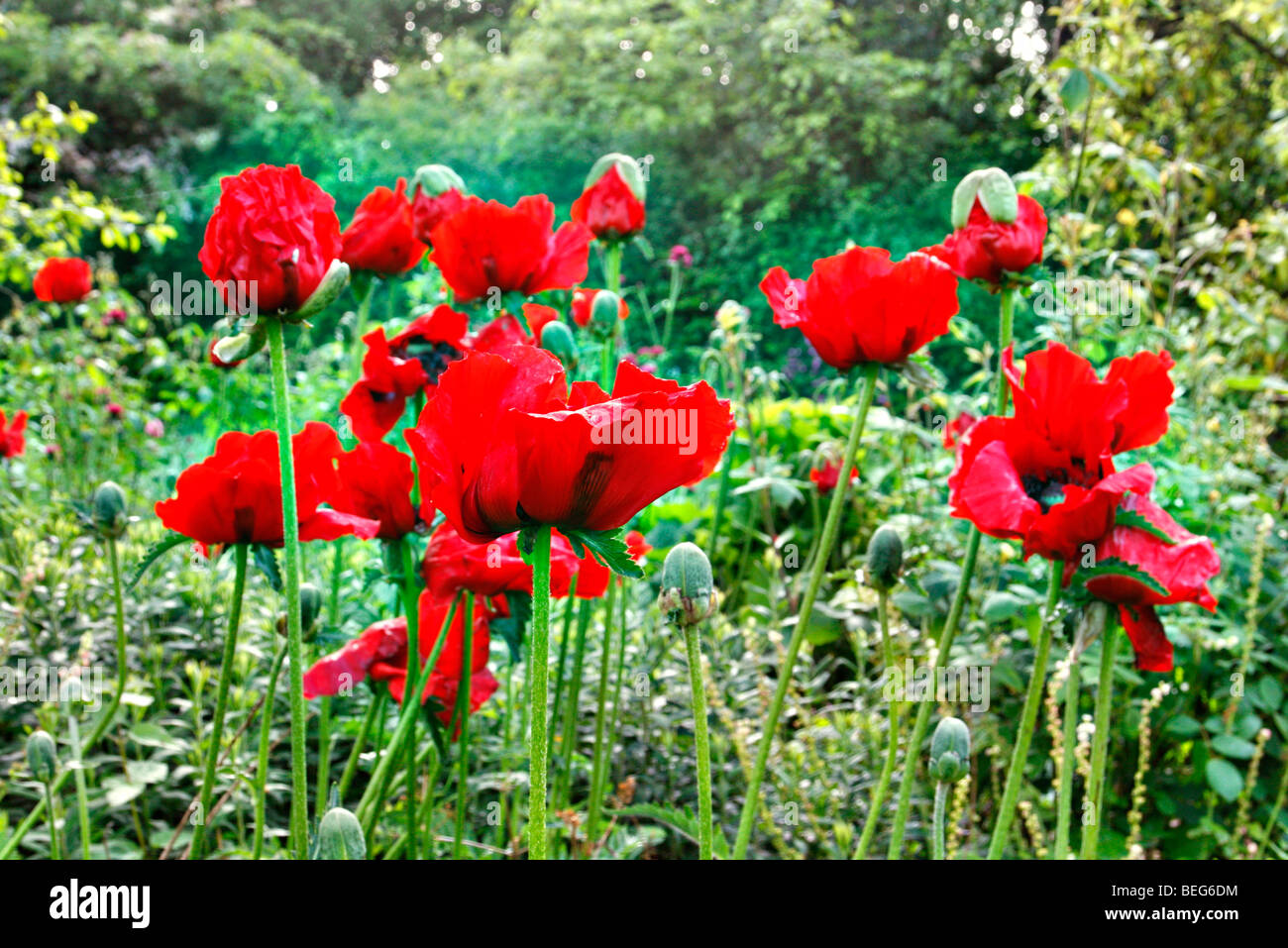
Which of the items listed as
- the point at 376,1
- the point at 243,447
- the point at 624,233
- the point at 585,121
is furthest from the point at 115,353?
the point at 376,1

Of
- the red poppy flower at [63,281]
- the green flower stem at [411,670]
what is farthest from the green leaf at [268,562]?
the red poppy flower at [63,281]

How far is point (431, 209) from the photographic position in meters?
1.29

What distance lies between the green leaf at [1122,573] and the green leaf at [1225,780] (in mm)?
926

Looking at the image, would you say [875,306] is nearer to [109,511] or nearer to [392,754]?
[392,754]

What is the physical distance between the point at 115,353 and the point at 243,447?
410cm

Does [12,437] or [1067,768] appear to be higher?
[12,437]

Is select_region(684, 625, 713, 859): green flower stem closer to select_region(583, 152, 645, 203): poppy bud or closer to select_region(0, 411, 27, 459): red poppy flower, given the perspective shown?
select_region(583, 152, 645, 203): poppy bud

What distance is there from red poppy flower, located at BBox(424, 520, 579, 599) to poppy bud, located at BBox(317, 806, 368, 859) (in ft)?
0.90

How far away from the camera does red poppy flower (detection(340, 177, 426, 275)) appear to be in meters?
1.23

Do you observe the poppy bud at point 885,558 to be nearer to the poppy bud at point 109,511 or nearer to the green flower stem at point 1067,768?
the green flower stem at point 1067,768

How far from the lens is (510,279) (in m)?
1.25

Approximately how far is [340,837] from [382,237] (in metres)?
0.77

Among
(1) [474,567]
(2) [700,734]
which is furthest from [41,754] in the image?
(2) [700,734]

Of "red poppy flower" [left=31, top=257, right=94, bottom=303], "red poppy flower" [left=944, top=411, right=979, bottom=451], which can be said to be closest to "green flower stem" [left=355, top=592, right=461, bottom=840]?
"red poppy flower" [left=944, top=411, right=979, bottom=451]
